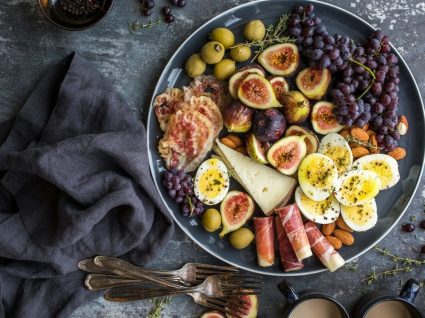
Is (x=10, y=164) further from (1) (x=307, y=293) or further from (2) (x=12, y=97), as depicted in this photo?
(1) (x=307, y=293)

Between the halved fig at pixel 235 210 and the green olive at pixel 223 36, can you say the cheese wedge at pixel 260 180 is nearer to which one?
the halved fig at pixel 235 210

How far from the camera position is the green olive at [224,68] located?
2340 millimetres

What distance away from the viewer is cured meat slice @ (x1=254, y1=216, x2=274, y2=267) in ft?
7.79

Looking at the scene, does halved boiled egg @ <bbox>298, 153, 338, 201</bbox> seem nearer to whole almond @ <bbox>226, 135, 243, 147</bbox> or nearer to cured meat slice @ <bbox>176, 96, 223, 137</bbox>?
whole almond @ <bbox>226, 135, 243, 147</bbox>

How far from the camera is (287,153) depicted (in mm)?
2357

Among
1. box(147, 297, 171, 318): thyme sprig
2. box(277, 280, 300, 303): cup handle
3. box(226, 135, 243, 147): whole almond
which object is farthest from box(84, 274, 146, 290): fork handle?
box(226, 135, 243, 147): whole almond

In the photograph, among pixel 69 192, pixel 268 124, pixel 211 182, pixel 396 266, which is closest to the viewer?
pixel 69 192

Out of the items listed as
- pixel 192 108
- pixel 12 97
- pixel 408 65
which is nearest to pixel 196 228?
pixel 192 108

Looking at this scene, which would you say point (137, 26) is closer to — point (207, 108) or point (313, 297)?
point (207, 108)

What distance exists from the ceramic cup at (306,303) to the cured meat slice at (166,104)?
33.8 inches

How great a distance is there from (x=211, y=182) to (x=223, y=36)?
2.02 feet

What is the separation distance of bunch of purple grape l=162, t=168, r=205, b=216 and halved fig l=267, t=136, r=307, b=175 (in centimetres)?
36

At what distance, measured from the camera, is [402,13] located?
2496mm

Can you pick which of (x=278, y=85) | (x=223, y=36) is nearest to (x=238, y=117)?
(x=278, y=85)
